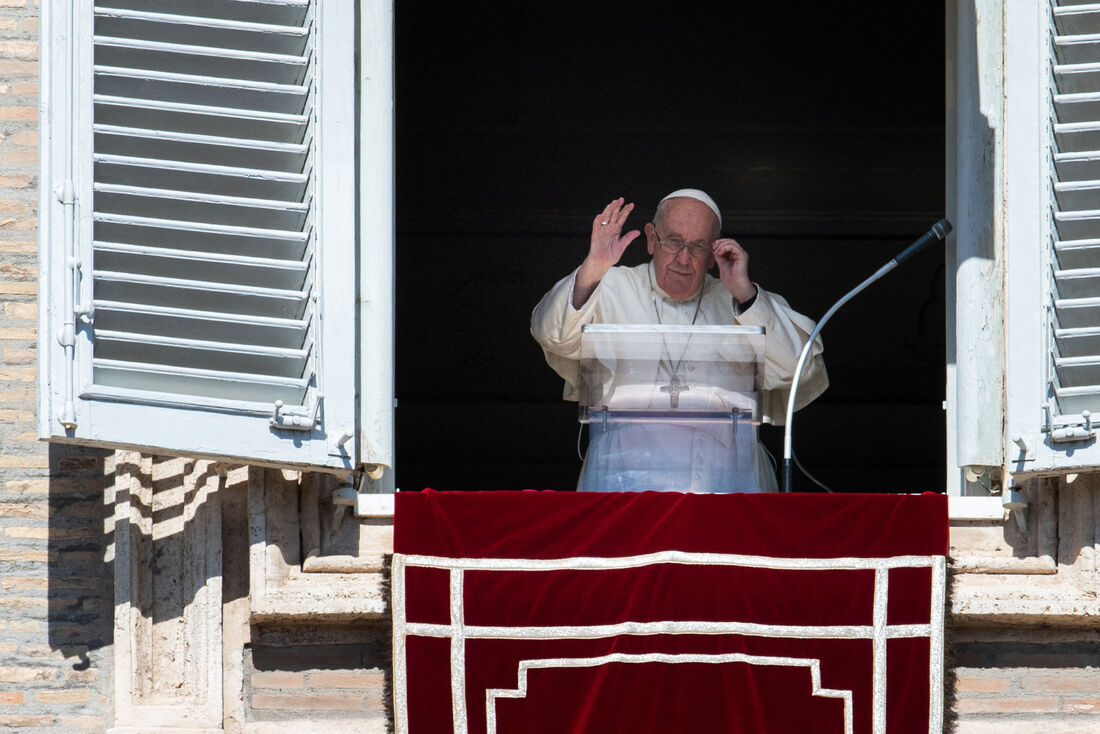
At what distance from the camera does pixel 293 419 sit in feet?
15.5

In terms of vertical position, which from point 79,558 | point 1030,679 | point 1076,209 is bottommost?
point 1030,679

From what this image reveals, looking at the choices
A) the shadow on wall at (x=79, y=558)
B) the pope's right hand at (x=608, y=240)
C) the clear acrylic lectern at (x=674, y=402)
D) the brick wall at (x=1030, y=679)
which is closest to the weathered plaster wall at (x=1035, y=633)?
the brick wall at (x=1030, y=679)

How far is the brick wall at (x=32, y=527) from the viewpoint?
5047mm

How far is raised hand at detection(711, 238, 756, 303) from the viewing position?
18.5ft

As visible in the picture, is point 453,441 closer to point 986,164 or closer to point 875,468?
point 875,468

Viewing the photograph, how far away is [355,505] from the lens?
195 inches

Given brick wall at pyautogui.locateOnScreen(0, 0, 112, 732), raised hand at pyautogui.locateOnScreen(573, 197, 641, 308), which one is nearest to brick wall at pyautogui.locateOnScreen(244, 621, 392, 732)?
brick wall at pyautogui.locateOnScreen(0, 0, 112, 732)

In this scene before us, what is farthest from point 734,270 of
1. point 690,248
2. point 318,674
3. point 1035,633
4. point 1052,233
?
point 318,674

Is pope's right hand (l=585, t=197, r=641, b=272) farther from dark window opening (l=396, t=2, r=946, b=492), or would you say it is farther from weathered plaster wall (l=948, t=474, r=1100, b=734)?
dark window opening (l=396, t=2, r=946, b=492)

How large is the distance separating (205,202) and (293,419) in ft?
1.91

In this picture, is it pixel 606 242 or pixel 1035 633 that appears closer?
pixel 1035 633

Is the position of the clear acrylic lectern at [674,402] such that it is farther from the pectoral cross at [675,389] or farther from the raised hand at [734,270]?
the raised hand at [734,270]

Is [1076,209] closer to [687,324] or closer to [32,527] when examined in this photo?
[687,324]

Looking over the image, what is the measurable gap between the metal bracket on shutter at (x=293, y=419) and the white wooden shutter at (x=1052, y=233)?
5.58ft
